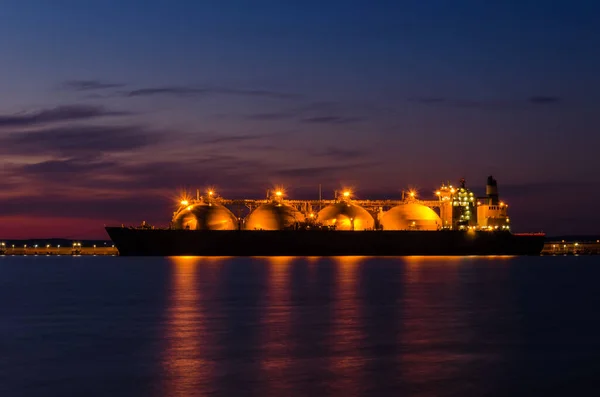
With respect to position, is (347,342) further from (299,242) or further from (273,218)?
(273,218)

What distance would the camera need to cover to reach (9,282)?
72.9m

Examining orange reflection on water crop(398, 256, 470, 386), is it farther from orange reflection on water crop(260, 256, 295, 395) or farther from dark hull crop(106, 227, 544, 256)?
dark hull crop(106, 227, 544, 256)

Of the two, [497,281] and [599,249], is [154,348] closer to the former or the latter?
[497,281]

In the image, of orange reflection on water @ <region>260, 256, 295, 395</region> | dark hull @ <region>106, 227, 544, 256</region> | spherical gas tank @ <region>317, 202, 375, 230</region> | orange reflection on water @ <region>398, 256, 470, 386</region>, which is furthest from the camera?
spherical gas tank @ <region>317, 202, 375, 230</region>

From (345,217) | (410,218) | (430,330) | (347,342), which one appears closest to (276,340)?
(347,342)

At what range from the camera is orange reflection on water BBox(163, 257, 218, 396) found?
925 inches

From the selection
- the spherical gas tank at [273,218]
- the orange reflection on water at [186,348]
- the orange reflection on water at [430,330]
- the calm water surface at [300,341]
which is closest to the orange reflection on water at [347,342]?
the calm water surface at [300,341]

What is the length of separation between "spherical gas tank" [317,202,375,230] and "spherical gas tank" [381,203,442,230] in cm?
277

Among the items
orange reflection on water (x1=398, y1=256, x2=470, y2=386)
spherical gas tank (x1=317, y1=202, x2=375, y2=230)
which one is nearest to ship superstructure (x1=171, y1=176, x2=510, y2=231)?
spherical gas tank (x1=317, y1=202, x2=375, y2=230)

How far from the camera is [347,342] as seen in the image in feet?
103

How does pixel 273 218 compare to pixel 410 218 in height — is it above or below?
above

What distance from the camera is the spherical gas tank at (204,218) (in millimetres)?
115625

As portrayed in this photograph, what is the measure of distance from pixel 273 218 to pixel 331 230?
8117 millimetres

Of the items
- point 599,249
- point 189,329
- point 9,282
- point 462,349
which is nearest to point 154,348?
point 189,329
